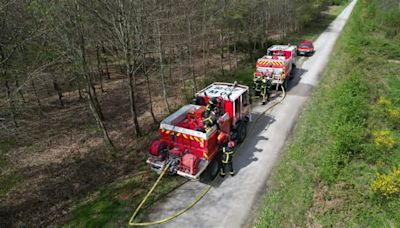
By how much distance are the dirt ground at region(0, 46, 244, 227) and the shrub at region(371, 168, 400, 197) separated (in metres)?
8.16

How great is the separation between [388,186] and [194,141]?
5.87 m

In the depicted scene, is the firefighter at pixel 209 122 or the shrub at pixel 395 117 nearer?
the firefighter at pixel 209 122

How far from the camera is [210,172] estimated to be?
32.3ft

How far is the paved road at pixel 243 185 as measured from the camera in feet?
27.3

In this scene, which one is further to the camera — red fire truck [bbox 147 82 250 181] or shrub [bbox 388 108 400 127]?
shrub [bbox 388 108 400 127]

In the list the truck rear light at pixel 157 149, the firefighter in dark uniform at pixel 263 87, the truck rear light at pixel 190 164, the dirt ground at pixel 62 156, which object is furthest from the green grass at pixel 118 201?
the firefighter in dark uniform at pixel 263 87

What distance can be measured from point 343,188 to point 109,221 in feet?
24.2

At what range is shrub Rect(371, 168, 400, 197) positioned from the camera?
310 inches

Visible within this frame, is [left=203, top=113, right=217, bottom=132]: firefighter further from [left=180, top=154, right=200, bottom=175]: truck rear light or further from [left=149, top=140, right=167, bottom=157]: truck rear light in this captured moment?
[left=149, top=140, right=167, bottom=157]: truck rear light

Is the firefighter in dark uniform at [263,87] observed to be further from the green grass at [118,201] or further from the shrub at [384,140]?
the green grass at [118,201]

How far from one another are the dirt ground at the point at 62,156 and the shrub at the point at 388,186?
8156 mm

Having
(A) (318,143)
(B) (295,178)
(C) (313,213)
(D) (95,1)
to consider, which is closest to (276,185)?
(B) (295,178)

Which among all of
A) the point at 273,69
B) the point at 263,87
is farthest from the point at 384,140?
the point at 273,69

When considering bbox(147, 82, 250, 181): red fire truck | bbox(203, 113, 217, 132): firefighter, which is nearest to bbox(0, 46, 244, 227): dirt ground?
bbox(147, 82, 250, 181): red fire truck
